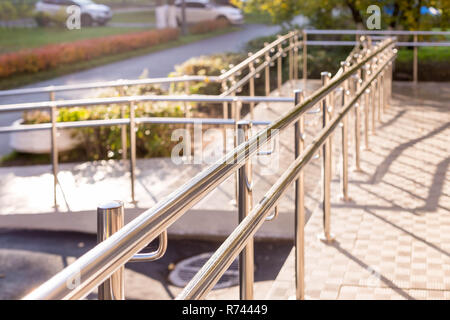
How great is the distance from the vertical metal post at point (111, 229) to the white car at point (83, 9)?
31488 millimetres

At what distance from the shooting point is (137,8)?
43.1 meters

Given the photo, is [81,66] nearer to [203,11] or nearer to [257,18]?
[203,11]

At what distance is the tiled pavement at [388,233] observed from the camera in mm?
3709

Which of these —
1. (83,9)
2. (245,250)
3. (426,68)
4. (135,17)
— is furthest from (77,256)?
(135,17)

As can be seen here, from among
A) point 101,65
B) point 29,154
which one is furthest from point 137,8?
point 29,154

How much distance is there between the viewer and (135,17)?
4131 centimetres

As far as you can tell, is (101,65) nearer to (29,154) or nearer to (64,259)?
(29,154)

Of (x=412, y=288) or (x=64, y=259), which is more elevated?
(x=412, y=288)

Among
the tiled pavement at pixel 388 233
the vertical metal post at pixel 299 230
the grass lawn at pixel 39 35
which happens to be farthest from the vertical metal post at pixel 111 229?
the grass lawn at pixel 39 35

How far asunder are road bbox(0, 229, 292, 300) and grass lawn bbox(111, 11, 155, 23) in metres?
33.9

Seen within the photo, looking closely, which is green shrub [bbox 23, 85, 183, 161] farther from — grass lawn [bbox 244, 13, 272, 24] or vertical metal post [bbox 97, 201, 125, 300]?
grass lawn [bbox 244, 13, 272, 24]

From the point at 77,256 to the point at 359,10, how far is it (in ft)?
38.6

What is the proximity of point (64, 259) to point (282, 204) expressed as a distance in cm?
169

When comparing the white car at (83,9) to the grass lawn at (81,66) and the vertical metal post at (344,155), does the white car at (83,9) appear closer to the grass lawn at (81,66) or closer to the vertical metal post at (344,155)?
the grass lawn at (81,66)
